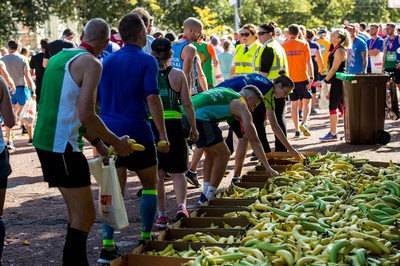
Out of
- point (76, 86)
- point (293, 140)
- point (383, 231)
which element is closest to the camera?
point (76, 86)

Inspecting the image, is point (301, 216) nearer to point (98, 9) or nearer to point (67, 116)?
point (67, 116)

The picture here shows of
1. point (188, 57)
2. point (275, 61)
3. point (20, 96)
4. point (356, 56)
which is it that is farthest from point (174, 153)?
point (356, 56)

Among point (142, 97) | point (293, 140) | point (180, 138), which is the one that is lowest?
point (293, 140)

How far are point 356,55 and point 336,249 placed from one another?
13282 millimetres

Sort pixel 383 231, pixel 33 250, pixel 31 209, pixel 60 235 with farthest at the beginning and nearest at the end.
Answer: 1. pixel 31 209
2. pixel 60 235
3. pixel 33 250
4. pixel 383 231

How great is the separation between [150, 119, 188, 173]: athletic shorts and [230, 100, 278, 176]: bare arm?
2.04 feet

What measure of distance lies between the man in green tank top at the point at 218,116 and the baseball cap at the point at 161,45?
1.02 meters

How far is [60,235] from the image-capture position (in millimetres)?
8758

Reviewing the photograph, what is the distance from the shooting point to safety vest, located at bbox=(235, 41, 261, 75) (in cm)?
1404

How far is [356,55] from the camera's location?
18812 millimetres

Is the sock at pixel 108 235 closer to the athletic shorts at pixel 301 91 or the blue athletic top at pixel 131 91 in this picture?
the blue athletic top at pixel 131 91

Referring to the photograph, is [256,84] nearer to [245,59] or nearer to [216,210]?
[216,210]

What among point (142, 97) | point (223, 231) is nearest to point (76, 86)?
point (142, 97)

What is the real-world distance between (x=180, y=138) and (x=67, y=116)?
112 inches
